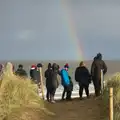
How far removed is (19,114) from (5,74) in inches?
123

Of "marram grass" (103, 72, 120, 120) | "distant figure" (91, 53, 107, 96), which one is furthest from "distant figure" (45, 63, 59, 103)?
"marram grass" (103, 72, 120, 120)

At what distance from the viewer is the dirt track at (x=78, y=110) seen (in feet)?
42.3

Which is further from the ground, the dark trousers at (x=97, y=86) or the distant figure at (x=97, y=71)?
the distant figure at (x=97, y=71)

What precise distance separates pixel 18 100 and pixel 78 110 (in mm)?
2866

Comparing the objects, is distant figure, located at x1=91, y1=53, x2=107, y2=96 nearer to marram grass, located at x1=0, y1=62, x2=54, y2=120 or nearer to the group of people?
the group of people

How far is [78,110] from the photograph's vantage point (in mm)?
14359

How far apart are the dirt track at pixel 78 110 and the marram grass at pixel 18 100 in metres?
0.72

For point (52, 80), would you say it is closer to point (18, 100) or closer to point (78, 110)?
point (78, 110)

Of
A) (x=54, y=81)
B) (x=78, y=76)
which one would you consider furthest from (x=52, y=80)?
(x=78, y=76)

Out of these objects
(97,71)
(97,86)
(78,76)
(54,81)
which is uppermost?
(97,71)

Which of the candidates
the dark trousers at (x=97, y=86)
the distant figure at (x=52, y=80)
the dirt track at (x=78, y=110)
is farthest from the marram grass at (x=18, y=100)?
the dark trousers at (x=97, y=86)

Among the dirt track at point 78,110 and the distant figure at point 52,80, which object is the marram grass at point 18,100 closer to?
the dirt track at point 78,110

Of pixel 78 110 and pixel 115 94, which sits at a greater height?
pixel 115 94

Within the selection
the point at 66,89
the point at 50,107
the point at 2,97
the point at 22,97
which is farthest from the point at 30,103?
the point at 66,89
